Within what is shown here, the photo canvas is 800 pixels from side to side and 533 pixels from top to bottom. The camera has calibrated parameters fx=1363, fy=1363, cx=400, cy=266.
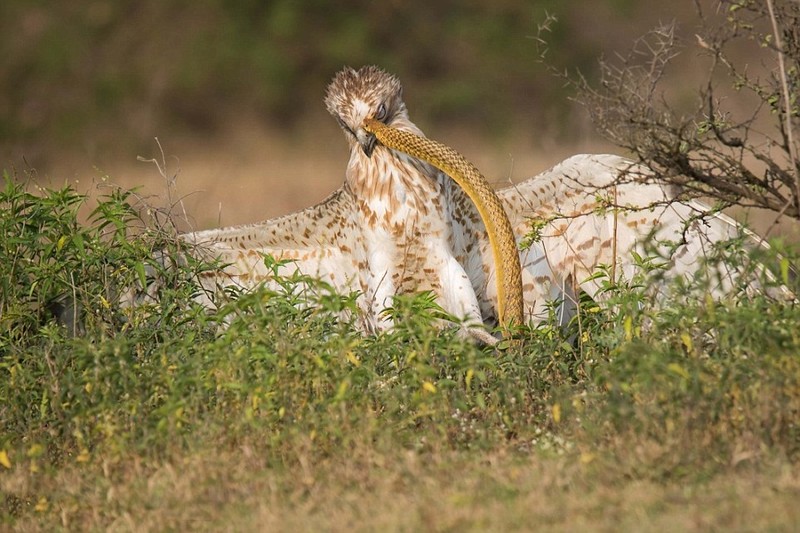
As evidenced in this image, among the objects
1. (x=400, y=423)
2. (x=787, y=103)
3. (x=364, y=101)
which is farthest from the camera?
(x=364, y=101)

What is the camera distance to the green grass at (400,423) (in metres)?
3.78

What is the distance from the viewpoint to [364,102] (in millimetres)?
6414

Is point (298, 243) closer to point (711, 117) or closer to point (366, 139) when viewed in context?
point (366, 139)

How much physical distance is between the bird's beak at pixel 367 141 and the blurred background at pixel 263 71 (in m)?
9.31

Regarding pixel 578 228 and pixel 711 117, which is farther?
pixel 578 228

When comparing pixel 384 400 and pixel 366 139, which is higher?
pixel 366 139

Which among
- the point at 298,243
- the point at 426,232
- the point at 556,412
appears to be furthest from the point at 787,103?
the point at 298,243

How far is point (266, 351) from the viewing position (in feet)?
14.9

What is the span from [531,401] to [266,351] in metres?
0.98

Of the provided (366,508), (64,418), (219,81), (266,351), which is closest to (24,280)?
(64,418)

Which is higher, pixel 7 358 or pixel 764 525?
pixel 7 358

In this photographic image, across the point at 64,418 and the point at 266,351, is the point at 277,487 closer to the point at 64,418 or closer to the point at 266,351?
the point at 266,351

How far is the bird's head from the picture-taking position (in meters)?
6.41

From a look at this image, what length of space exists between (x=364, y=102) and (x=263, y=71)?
1190 cm
